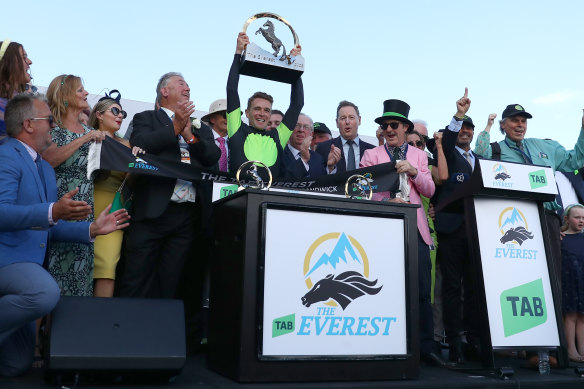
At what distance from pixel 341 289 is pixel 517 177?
176 cm

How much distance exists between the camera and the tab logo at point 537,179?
13.3ft

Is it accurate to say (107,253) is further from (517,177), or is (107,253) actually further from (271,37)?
(517,177)

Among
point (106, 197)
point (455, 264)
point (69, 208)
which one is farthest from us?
point (455, 264)

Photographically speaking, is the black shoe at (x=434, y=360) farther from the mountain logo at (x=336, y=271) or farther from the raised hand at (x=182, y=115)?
the raised hand at (x=182, y=115)

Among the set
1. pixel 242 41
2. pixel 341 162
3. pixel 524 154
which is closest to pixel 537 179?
pixel 524 154

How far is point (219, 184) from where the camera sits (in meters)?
4.41

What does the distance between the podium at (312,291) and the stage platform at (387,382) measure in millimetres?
83

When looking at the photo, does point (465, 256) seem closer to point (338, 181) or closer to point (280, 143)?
point (338, 181)

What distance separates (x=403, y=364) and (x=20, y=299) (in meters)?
2.09

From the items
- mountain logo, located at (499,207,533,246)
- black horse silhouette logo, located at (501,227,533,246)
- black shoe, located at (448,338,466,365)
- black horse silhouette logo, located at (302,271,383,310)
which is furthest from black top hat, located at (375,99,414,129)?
black horse silhouette logo, located at (302,271,383,310)

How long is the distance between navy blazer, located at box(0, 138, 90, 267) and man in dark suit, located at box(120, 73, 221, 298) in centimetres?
77

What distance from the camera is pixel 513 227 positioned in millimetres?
4008

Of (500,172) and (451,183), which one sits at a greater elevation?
(451,183)

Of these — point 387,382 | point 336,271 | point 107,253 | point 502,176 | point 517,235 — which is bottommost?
point 387,382
